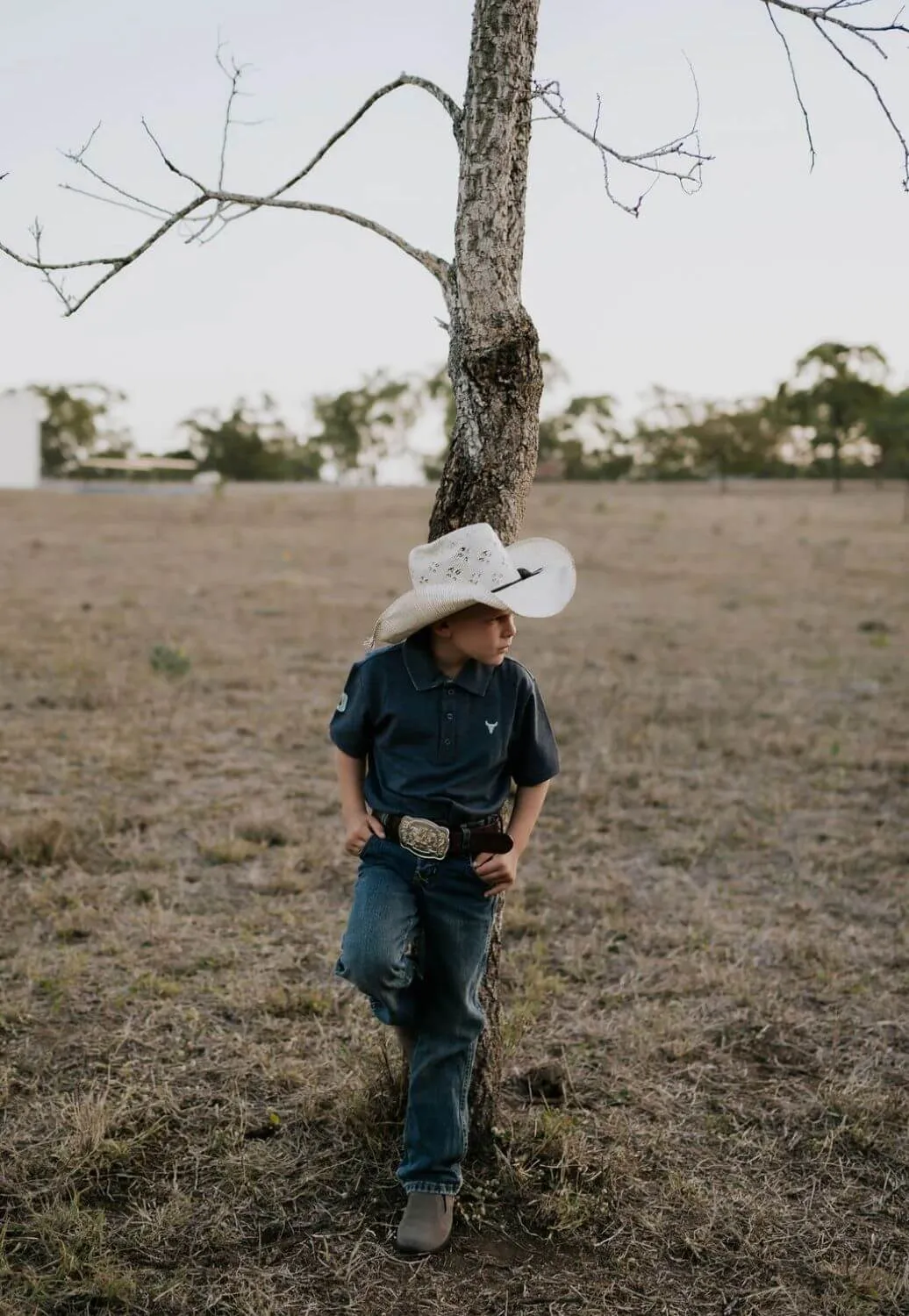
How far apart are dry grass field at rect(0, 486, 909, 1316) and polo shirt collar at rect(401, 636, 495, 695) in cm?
120

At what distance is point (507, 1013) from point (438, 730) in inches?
68.8

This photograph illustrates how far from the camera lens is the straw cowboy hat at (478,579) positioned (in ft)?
8.95

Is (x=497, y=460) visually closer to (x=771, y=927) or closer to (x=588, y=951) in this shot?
(x=588, y=951)

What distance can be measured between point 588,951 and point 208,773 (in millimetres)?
3262

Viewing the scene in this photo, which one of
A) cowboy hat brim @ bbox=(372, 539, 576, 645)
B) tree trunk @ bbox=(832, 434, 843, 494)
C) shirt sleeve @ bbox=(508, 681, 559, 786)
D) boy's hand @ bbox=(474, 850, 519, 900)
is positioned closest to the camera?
cowboy hat brim @ bbox=(372, 539, 576, 645)

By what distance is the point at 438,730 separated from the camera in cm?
286

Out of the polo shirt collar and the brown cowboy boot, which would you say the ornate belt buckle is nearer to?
the polo shirt collar

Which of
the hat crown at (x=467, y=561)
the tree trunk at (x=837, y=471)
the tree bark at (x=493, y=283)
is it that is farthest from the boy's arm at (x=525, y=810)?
the tree trunk at (x=837, y=471)

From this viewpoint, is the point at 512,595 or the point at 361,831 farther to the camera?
the point at 361,831

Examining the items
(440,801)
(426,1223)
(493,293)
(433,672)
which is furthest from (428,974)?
(493,293)

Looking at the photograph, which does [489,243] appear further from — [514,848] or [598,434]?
[598,434]

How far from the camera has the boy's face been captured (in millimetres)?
2773

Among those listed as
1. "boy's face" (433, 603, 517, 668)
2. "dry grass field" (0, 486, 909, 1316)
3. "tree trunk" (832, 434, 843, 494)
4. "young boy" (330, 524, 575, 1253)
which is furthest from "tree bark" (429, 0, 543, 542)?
"tree trunk" (832, 434, 843, 494)

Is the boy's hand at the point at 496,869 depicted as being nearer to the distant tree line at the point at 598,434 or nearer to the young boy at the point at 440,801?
the young boy at the point at 440,801
